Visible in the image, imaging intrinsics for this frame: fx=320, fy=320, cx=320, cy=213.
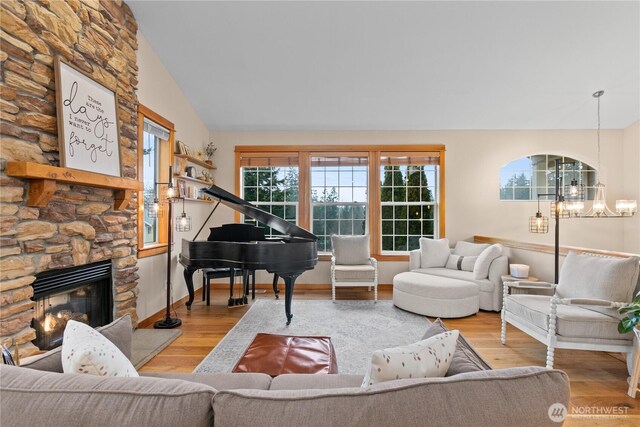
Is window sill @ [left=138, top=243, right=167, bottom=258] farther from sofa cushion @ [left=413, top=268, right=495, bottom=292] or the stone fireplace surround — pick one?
sofa cushion @ [left=413, top=268, right=495, bottom=292]

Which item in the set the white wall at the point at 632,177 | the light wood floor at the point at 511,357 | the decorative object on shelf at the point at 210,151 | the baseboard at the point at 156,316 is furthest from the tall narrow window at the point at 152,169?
the white wall at the point at 632,177

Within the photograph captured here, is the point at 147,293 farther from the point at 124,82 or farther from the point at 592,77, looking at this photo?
the point at 592,77

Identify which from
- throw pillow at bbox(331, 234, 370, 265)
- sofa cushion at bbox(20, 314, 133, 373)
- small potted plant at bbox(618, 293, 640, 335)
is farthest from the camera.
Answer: throw pillow at bbox(331, 234, 370, 265)

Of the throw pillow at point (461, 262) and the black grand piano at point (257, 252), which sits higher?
the black grand piano at point (257, 252)

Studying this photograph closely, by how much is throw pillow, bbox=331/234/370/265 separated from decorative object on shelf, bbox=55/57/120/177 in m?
3.09

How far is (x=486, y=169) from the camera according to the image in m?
5.28

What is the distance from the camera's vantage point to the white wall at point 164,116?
11.5ft

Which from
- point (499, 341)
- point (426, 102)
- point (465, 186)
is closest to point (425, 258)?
point (465, 186)

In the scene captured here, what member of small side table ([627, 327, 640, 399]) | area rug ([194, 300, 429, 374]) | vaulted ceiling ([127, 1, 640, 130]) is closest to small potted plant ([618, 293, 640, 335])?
small side table ([627, 327, 640, 399])

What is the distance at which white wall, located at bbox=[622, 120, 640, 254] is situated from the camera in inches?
194

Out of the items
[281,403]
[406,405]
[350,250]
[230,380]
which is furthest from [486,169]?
[281,403]

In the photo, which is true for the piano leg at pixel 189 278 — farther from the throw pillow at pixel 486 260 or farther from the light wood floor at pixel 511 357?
the throw pillow at pixel 486 260

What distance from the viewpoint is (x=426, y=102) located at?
4621mm

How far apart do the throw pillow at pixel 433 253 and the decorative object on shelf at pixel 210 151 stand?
12.2 feet
